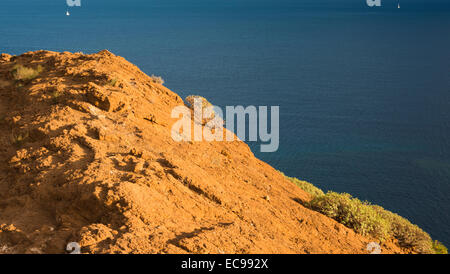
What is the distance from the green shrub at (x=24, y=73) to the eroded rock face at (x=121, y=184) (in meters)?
0.31

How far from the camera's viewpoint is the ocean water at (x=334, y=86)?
48.5 meters

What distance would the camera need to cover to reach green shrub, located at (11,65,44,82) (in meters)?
12.6

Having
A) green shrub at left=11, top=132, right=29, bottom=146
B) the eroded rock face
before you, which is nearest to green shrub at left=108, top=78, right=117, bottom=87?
the eroded rock face

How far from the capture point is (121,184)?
7332 mm

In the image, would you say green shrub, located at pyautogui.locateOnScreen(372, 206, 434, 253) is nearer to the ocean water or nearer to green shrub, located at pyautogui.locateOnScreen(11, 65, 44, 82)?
green shrub, located at pyautogui.locateOnScreen(11, 65, 44, 82)

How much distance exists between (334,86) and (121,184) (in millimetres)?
102642

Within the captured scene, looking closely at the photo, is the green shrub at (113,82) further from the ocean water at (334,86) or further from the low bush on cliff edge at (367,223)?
the ocean water at (334,86)

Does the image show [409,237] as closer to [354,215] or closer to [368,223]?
[368,223]

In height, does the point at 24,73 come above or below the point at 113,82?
above

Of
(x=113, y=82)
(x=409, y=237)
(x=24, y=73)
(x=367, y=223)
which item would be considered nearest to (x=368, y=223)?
(x=367, y=223)

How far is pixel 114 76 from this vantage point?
12930mm

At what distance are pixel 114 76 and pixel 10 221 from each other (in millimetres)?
7148

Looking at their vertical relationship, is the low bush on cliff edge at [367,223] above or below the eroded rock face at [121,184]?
below

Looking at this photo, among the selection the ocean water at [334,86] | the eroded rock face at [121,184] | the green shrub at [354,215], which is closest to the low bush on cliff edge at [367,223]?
the green shrub at [354,215]
